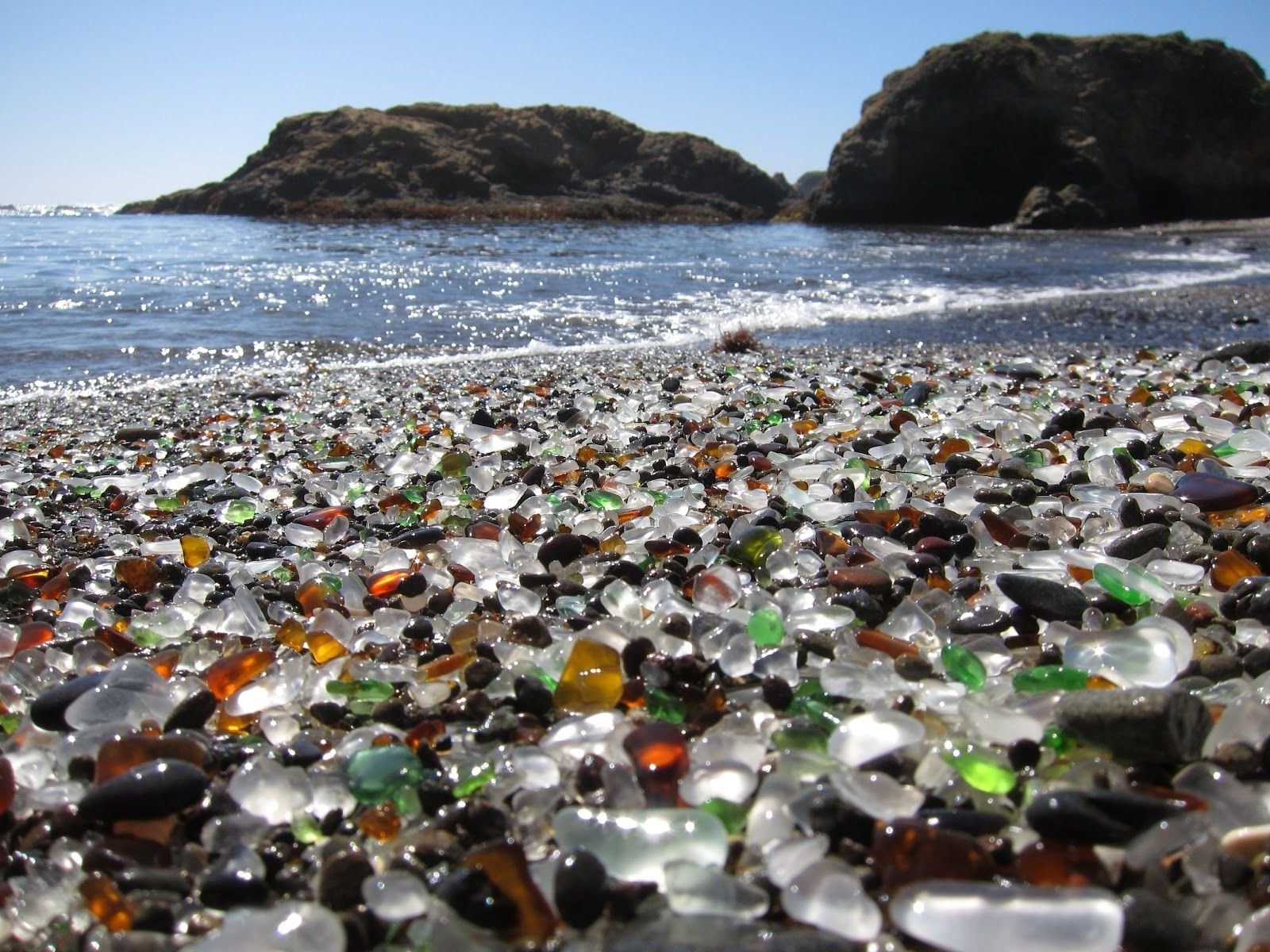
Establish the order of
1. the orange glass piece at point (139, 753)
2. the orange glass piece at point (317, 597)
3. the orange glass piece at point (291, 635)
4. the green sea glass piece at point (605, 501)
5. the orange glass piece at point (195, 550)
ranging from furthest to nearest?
the green sea glass piece at point (605, 501)
the orange glass piece at point (195, 550)
the orange glass piece at point (317, 597)
the orange glass piece at point (291, 635)
the orange glass piece at point (139, 753)

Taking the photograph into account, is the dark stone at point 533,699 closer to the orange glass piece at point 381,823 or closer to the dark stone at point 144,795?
the orange glass piece at point 381,823

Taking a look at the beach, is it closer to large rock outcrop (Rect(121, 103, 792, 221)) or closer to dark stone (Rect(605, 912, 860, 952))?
dark stone (Rect(605, 912, 860, 952))

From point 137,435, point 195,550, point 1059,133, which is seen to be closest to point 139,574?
point 195,550

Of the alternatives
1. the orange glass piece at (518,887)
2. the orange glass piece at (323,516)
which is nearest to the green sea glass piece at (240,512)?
the orange glass piece at (323,516)

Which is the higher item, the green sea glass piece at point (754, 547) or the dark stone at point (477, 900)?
the green sea glass piece at point (754, 547)

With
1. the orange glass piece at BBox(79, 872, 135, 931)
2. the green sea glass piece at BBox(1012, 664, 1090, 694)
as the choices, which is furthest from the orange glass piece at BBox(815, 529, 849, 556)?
the orange glass piece at BBox(79, 872, 135, 931)

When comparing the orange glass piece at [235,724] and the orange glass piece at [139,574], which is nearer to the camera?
the orange glass piece at [235,724]

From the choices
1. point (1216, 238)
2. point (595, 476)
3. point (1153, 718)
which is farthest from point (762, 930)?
point (1216, 238)

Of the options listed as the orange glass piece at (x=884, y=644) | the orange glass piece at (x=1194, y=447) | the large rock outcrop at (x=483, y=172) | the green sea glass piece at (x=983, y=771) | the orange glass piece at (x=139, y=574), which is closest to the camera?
the green sea glass piece at (x=983, y=771)
